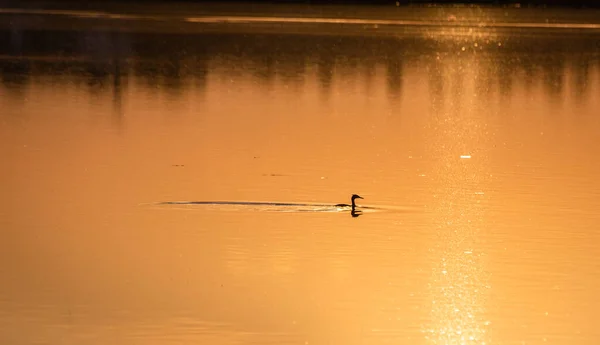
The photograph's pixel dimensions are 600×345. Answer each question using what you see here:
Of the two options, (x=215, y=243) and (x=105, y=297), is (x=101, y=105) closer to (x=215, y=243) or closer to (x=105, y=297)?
(x=215, y=243)

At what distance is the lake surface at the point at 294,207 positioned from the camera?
10.5 meters

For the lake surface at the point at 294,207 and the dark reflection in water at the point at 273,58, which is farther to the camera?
the dark reflection in water at the point at 273,58

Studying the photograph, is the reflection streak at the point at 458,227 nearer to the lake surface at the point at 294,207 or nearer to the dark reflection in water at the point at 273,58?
the lake surface at the point at 294,207

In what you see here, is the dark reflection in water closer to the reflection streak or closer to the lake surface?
the lake surface

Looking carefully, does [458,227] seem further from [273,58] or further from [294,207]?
[273,58]

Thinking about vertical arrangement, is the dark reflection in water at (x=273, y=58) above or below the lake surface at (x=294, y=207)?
above

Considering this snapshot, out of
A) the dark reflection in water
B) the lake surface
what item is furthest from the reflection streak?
the dark reflection in water

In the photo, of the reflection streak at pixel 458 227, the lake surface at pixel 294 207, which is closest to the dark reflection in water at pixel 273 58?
the lake surface at pixel 294 207

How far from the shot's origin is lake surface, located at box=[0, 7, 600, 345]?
34.5ft

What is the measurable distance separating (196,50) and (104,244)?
88.9 feet

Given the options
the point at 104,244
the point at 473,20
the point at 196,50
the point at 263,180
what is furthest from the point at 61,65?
the point at 473,20

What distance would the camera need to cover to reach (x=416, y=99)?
2694 cm

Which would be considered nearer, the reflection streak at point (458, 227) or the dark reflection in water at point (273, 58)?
the reflection streak at point (458, 227)

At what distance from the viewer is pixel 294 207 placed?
14914mm
